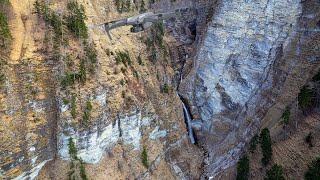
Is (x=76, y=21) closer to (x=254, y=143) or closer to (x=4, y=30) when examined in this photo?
(x=4, y=30)

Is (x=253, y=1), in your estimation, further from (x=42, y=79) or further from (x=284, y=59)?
(x=42, y=79)

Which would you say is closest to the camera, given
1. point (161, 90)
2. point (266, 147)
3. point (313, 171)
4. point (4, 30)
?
point (4, 30)

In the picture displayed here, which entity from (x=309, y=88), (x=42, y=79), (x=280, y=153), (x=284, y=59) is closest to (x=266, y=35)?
(x=284, y=59)

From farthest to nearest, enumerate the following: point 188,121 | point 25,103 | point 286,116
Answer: point 188,121 → point 286,116 → point 25,103

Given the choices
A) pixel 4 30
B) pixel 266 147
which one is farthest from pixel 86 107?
pixel 266 147

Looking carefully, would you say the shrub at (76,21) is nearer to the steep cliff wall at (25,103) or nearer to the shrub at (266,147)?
the steep cliff wall at (25,103)

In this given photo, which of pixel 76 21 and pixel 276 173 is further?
pixel 76 21

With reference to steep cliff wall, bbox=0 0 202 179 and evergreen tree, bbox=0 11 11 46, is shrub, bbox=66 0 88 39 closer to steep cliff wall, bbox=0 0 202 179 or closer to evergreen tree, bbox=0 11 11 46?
steep cliff wall, bbox=0 0 202 179
